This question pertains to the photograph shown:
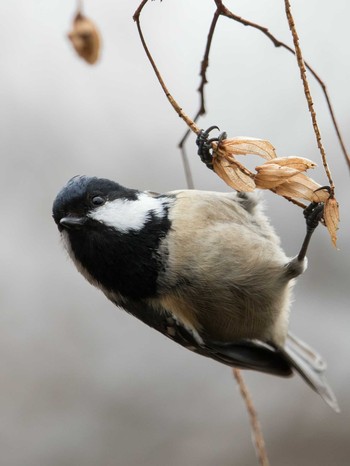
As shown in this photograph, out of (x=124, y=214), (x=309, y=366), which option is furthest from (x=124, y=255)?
(x=309, y=366)

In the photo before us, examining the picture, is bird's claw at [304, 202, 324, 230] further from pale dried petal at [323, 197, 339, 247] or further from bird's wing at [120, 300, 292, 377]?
bird's wing at [120, 300, 292, 377]

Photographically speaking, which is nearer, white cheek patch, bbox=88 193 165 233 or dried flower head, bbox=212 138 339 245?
dried flower head, bbox=212 138 339 245

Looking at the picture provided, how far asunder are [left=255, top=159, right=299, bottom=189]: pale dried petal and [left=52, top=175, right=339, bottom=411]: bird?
294 mm

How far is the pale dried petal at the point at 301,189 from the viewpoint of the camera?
1.32 m

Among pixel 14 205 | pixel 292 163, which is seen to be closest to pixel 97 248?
pixel 292 163

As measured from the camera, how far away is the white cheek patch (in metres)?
1.74

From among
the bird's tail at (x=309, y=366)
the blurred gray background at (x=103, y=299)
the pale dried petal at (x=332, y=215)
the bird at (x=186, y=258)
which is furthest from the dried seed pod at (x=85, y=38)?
the blurred gray background at (x=103, y=299)

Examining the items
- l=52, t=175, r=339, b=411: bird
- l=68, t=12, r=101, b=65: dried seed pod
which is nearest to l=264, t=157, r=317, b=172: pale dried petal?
l=52, t=175, r=339, b=411: bird

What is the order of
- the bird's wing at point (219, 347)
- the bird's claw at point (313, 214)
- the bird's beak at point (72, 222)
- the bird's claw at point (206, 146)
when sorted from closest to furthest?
1. the bird's claw at point (206, 146)
2. the bird's claw at point (313, 214)
3. the bird's beak at point (72, 222)
4. the bird's wing at point (219, 347)

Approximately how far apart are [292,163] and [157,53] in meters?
1.88

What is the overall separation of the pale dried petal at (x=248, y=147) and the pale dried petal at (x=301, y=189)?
0.18 feet

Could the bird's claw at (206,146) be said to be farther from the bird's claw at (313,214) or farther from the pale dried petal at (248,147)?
the bird's claw at (313,214)

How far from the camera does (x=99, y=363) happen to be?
3225 mm

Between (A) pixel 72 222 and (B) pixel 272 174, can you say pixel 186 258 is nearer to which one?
(A) pixel 72 222
